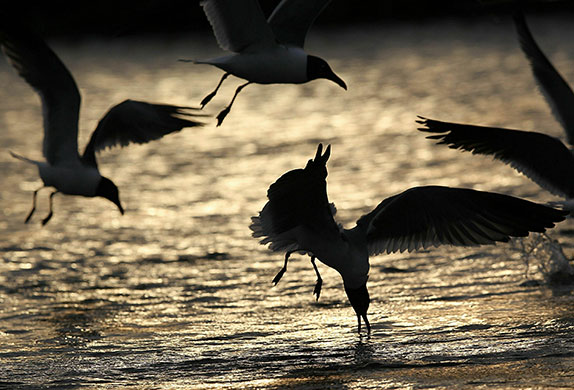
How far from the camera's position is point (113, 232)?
32.8 feet

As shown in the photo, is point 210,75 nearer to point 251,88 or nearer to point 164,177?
point 251,88

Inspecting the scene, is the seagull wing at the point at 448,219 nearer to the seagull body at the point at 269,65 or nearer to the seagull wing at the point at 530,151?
the seagull wing at the point at 530,151

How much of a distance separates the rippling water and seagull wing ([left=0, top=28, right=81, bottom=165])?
120cm

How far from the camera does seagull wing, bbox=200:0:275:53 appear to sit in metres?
6.00

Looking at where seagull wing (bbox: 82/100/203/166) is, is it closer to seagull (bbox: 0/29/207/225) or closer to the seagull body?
seagull (bbox: 0/29/207/225)

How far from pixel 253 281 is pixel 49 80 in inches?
84.1

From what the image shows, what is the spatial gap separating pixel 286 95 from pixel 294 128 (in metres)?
5.43

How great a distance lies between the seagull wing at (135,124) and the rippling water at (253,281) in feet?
3.46

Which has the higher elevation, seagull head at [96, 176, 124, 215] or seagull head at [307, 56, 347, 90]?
seagull head at [307, 56, 347, 90]

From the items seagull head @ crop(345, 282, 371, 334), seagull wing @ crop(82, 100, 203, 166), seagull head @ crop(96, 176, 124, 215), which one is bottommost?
seagull head @ crop(345, 282, 371, 334)

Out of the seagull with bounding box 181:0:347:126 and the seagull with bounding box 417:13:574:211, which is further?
the seagull with bounding box 417:13:574:211

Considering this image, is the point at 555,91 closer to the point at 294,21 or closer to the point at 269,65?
the point at 294,21

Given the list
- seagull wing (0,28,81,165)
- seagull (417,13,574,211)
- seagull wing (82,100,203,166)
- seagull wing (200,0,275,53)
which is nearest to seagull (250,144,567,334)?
seagull (417,13,574,211)

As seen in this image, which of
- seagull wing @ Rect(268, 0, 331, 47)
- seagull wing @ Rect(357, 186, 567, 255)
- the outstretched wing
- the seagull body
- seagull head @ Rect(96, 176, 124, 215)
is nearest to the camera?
the outstretched wing
